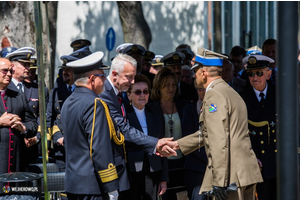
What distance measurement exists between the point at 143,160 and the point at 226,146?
1.57 meters

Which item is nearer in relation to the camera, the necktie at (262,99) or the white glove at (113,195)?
the white glove at (113,195)

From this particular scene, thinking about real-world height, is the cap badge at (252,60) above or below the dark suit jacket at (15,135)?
above

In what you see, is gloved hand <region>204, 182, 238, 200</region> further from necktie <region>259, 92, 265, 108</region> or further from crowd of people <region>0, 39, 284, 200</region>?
necktie <region>259, 92, 265, 108</region>

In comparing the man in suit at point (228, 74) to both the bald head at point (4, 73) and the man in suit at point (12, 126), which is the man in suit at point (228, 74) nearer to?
the man in suit at point (12, 126)

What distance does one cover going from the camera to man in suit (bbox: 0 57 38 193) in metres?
6.01

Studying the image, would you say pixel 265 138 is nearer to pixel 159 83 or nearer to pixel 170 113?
pixel 170 113

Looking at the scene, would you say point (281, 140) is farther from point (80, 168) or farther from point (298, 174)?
point (80, 168)

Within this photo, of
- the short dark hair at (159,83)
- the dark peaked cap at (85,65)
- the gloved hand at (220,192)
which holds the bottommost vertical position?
the gloved hand at (220,192)

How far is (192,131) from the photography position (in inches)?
249

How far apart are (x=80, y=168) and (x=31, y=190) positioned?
4.78 ft

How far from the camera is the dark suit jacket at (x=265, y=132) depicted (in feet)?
20.0

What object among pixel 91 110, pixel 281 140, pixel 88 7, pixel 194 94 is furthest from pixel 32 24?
pixel 88 7

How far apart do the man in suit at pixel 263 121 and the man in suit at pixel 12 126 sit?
2.74 m

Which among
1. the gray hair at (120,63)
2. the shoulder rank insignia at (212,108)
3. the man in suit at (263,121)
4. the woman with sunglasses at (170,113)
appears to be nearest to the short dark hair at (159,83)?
the woman with sunglasses at (170,113)
